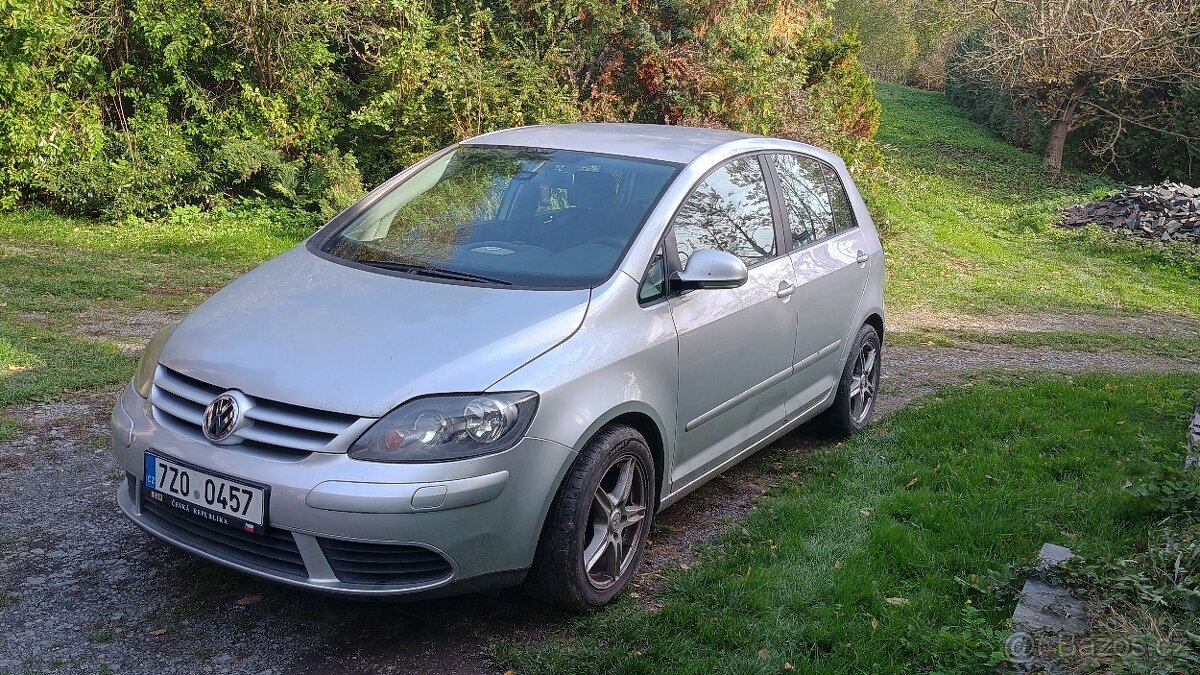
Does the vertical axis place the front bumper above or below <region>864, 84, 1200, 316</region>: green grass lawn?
above

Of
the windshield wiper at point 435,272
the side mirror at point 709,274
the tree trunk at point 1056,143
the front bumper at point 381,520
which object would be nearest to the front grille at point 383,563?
the front bumper at point 381,520

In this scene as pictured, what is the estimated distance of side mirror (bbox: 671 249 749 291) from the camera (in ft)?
13.8

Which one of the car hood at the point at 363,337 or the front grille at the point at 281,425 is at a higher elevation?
the car hood at the point at 363,337

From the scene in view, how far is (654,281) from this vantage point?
420cm

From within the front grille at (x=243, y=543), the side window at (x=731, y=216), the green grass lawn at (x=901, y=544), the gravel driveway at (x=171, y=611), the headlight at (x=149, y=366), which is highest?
the side window at (x=731, y=216)

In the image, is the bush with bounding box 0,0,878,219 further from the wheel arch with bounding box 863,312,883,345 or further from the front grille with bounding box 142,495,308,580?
the front grille with bounding box 142,495,308,580

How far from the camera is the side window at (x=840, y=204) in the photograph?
19.4ft

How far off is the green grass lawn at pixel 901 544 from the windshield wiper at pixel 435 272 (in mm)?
1306

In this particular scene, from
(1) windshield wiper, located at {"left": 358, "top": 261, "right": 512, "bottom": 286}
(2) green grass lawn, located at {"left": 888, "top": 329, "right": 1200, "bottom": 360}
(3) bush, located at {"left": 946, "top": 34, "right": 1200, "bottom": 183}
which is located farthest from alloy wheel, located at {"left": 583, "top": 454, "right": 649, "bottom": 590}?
(3) bush, located at {"left": 946, "top": 34, "right": 1200, "bottom": 183}

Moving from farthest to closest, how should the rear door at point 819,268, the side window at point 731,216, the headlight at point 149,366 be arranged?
the rear door at point 819,268 < the side window at point 731,216 < the headlight at point 149,366

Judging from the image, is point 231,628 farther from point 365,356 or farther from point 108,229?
point 108,229

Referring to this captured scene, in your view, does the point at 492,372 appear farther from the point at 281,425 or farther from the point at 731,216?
the point at 731,216

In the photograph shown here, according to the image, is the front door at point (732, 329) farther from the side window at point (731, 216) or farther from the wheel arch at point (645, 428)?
the wheel arch at point (645, 428)

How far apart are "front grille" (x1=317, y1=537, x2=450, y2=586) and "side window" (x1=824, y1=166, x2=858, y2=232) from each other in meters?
3.34
